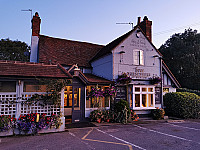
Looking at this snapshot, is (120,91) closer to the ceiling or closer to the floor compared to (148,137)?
closer to the ceiling

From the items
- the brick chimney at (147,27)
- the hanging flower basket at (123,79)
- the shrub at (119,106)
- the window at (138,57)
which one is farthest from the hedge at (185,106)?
the brick chimney at (147,27)

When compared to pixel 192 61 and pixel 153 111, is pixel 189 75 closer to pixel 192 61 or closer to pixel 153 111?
pixel 192 61

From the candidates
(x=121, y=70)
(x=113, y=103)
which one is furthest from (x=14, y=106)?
(x=121, y=70)

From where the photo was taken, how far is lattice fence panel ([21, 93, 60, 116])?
7.88 meters

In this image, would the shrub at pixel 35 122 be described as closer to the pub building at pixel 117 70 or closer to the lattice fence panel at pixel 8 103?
the lattice fence panel at pixel 8 103

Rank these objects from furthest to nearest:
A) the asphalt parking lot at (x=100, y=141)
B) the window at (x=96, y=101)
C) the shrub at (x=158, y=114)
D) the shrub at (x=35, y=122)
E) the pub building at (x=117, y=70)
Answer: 1. the shrub at (x=158, y=114)
2. the window at (x=96, y=101)
3. the pub building at (x=117, y=70)
4. the shrub at (x=35, y=122)
5. the asphalt parking lot at (x=100, y=141)

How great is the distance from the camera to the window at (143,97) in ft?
40.2

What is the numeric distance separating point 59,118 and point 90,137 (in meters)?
2.17

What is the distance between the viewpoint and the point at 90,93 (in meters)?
11.1

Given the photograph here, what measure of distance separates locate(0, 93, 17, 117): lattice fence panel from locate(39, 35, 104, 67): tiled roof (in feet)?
18.7

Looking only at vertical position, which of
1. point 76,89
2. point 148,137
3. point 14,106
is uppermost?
point 76,89

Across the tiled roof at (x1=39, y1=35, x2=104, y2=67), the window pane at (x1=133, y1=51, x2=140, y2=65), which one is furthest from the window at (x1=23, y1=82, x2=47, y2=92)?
the window pane at (x1=133, y1=51, x2=140, y2=65)

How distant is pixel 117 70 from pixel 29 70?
6790mm

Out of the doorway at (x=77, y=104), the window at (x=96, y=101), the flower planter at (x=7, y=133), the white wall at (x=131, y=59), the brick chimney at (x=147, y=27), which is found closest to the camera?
the flower planter at (x=7, y=133)
